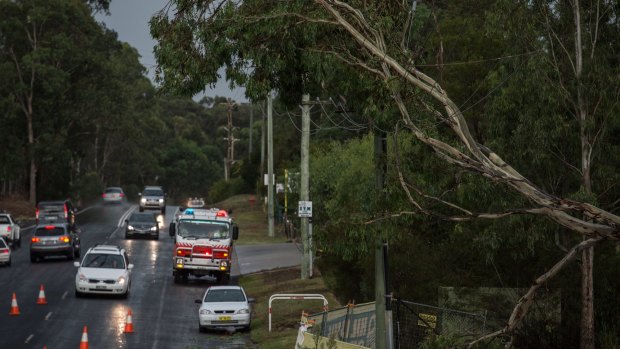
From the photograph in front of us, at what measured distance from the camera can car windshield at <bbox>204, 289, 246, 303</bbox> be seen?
30.7 m

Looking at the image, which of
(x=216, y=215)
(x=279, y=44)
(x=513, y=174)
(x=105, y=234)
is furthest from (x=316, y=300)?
(x=105, y=234)

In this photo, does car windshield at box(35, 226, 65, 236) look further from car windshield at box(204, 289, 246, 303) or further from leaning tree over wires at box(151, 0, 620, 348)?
leaning tree over wires at box(151, 0, 620, 348)

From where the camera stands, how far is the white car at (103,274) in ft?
118

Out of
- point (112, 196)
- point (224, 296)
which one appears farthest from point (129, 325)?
point (112, 196)

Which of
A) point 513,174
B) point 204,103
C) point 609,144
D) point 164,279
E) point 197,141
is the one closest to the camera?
point 513,174

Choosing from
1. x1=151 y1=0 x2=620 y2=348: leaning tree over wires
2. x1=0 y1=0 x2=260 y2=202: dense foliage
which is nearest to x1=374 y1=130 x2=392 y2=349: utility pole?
x1=151 y1=0 x2=620 y2=348: leaning tree over wires

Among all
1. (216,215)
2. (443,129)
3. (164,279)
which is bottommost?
(164,279)

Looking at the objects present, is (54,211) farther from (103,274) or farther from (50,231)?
(103,274)

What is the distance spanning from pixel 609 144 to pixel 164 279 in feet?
79.2

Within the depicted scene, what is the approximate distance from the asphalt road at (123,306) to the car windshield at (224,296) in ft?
3.34

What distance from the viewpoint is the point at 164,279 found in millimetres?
43062

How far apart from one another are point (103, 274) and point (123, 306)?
5.33 ft

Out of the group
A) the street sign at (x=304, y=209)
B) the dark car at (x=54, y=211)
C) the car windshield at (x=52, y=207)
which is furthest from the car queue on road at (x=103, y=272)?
the car windshield at (x=52, y=207)

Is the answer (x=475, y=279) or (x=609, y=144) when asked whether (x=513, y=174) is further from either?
(x=475, y=279)
